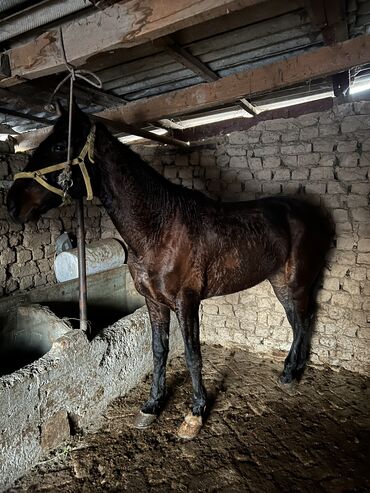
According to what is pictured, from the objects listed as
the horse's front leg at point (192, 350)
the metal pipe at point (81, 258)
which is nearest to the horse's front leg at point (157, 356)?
the horse's front leg at point (192, 350)

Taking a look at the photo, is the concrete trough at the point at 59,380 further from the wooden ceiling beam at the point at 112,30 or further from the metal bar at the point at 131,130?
the wooden ceiling beam at the point at 112,30

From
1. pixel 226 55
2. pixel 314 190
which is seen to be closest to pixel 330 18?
pixel 226 55

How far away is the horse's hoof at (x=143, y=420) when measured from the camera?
277cm

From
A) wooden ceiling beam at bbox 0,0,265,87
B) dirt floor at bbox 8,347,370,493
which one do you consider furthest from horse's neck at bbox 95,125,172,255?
dirt floor at bbox 8,347,370,493

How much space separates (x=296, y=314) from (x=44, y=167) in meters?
2.88

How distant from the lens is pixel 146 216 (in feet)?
8.14

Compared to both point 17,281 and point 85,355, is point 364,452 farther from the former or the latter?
point 17,281

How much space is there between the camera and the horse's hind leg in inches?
135

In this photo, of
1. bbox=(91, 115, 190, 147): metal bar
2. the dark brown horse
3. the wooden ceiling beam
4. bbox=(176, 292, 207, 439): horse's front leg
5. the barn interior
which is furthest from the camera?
bbox=(91, 115, 190, 147): metal bar

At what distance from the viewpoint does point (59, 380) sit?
2.44m

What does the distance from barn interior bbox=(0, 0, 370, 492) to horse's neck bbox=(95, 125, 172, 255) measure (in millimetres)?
555

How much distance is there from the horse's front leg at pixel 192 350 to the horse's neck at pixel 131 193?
1.91 feet

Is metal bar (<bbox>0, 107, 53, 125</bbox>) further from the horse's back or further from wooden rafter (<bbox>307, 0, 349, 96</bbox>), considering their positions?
wooden rafter (<bbox>307, 0, 349, 96</bbox>)

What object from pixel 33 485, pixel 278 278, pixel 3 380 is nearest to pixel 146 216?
pixel 3 380
